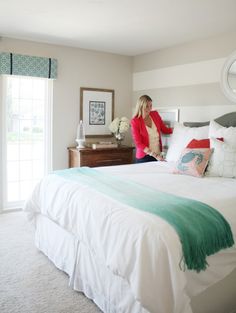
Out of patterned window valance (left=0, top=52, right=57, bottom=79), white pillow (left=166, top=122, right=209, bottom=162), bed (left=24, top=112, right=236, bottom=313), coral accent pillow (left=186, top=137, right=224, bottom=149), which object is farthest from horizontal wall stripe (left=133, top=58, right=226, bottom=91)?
bed (left=24, top=112, right=236, bottom=313)

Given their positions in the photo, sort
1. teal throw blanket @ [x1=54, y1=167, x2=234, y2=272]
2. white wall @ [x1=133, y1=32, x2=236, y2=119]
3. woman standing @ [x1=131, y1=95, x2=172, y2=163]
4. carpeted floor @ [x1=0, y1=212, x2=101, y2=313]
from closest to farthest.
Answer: teal throw blanket @ [x1=54, y1=167, x2=234, y2=272] → carpeted floor @ [x1=0, y1=212, x2=101, y2=313] → white wall @ [x1=133, y1=32, x2=236, y2=119] → woman standing @ [x1=131, y1=95, x2=172, y2=163]

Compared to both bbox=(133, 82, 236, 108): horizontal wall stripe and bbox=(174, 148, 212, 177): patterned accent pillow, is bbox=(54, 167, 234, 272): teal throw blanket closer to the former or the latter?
bbox=(174, 148, 212, 177): patterned accent pillow

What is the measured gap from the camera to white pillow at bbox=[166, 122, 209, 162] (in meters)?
3.52

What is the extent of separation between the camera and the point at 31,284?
264 cm

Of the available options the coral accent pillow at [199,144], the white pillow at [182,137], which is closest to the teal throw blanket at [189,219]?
the coral accent pillow at [199,144]

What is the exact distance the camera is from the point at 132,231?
1.82 m

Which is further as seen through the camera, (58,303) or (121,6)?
(121,6)

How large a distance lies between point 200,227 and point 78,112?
338 cm

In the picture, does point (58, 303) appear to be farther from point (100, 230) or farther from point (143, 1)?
point (143, 1)

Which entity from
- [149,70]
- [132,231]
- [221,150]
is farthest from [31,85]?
[132,231]

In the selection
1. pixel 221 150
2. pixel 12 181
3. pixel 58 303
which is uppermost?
pixel 221 150

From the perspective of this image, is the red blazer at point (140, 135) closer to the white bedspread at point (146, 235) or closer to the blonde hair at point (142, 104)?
the blonde hair at point (142, 104)

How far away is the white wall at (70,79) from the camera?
4652 mm

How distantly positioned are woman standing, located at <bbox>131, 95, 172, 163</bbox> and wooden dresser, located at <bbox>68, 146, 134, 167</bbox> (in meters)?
0.66
